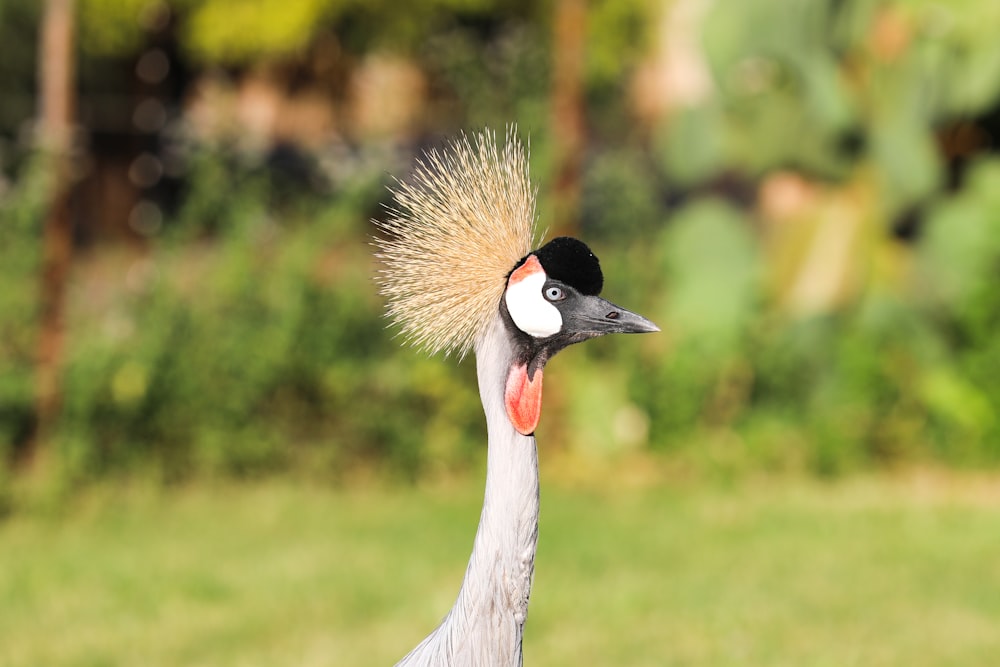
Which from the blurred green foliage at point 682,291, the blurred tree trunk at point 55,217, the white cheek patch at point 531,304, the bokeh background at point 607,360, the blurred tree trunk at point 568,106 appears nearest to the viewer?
the white cheek patch at point 531,304

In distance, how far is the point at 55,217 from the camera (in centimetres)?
677

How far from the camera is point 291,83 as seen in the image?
21250mm

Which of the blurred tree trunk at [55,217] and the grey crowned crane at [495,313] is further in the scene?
the blurred tree trunk at [55,217]

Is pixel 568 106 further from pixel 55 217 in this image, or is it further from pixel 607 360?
pixel 55 217

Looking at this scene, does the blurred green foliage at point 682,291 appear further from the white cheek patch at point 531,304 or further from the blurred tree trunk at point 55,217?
the white cheek patch at point 531,304

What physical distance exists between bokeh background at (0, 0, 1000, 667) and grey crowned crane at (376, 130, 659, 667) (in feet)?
9.29

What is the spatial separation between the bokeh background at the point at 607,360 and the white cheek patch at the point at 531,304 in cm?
306

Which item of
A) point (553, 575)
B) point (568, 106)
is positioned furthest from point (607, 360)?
point (553, 575)

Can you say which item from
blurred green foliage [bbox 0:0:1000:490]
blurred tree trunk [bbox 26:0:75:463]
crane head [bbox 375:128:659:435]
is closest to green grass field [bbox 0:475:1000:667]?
blurred green foliage [bbox 0:0:1000:490]

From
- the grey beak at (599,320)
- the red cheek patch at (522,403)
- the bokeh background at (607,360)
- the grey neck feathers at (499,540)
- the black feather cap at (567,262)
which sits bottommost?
the grey neck feathers at (499,540)

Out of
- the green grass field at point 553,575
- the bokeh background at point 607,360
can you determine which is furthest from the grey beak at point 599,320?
the bokeh background at point 607,360

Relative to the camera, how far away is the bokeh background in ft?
19.6

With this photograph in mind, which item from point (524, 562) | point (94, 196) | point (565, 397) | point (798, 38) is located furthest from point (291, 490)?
point (94, 196)

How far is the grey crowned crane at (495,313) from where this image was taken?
2561mm
